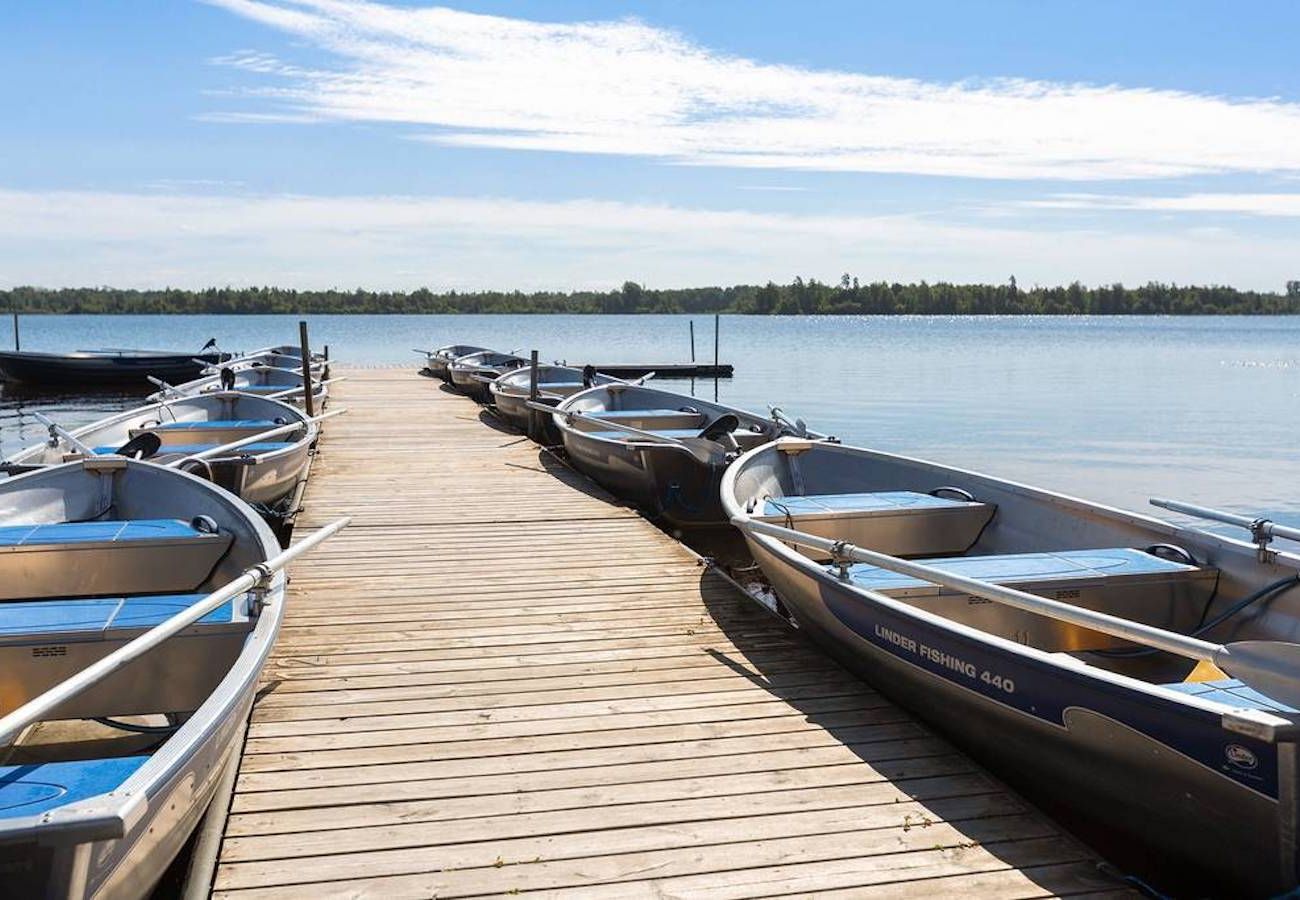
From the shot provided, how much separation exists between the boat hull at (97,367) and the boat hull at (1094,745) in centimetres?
2769

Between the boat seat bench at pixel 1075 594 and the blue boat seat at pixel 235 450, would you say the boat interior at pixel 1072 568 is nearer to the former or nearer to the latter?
the boat seat bench at pixel 1075 594

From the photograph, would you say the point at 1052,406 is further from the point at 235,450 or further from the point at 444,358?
the point at 235,450

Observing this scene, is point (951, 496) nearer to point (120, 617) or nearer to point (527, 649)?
point (527, 649)

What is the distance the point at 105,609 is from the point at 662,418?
8091mm

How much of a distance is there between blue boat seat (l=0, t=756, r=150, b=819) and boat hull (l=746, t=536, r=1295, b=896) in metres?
2.79

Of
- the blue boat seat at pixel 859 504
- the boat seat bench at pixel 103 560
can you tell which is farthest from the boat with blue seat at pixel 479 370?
the boat seat bench at pixel 103 560

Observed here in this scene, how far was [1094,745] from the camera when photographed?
3.29 meters

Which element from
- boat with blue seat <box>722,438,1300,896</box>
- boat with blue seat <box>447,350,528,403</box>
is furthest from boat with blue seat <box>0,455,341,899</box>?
boat with blue seat <box>447,350,528,403</box>

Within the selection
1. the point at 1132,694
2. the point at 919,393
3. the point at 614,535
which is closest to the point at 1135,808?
the point at 1132,694

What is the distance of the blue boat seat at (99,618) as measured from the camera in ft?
12.1

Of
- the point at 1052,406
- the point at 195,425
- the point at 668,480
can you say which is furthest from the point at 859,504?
the point at 1052,406

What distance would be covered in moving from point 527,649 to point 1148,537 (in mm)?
3295

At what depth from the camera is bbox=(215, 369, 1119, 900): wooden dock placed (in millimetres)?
3059

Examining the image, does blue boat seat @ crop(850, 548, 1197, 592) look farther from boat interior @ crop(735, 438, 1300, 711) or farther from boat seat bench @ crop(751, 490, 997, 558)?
boat seat bench @ crop(751, 490, 997, 558)
